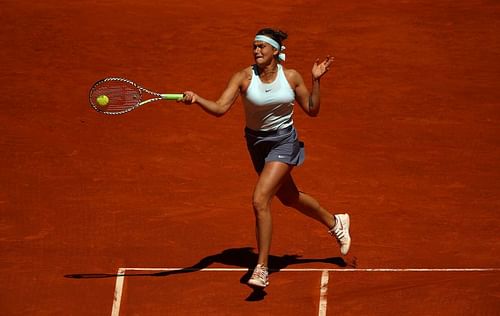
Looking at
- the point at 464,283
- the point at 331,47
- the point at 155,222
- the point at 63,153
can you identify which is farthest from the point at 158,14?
the point at 464,283

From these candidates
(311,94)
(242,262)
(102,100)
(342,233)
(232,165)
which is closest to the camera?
(311,94)

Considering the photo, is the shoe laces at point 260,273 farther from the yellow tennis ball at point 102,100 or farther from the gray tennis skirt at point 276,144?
the yellow tennis ball at point 102,100

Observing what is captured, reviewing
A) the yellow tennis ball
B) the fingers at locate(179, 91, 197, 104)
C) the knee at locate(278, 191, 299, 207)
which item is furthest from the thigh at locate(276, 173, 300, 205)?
the yellow tennis ball

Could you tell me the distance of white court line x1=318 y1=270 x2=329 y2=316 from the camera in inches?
407

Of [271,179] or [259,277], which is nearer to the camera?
[259,277]

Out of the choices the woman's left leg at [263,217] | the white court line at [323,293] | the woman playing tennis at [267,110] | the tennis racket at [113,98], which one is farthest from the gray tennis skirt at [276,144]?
the white court line at [323,293]

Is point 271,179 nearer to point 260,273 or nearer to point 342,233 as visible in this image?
point 260,273

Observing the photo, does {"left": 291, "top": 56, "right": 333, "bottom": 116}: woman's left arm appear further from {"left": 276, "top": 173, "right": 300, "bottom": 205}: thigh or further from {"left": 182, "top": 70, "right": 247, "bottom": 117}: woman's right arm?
{"left": 276, "top": 173, "right": 300, "bottom": 205}: thigh

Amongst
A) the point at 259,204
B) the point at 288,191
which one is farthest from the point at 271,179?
the point at 288,191

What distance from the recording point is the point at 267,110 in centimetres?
1049

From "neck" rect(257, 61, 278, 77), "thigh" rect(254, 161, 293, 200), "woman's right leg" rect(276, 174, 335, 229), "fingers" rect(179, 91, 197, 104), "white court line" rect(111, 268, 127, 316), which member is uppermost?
"neck" rect(257, 61, 278, 77)

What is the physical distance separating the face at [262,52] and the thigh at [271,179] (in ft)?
2.79

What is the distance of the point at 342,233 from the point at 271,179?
114 cm

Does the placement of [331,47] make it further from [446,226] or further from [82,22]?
[446,226]
